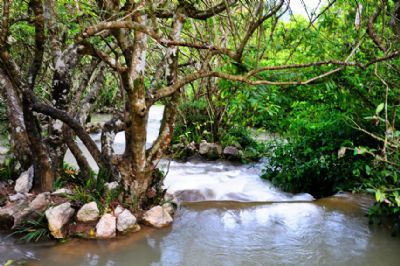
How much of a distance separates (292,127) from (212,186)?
6.89 feet

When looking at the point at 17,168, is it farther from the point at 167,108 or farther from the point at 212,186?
the point at 212,186

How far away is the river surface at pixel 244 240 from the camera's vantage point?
4148 millimetres

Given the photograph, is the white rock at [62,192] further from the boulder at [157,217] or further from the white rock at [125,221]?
the boulder at [157,217]

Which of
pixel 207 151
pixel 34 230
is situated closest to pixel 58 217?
pixel 34 230

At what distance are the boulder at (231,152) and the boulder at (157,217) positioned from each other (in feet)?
15.1

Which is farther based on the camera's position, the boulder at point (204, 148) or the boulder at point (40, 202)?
the boulder at point (204, 148)

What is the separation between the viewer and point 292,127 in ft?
23.9

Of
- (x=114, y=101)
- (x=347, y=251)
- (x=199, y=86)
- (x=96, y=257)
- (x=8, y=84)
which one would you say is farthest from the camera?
(x=114, y=101)

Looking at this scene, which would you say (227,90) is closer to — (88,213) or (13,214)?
(88,213)

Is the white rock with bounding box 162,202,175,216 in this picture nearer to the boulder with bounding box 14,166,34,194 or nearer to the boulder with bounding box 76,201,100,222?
the boulder with bounding box 76,201,100,222

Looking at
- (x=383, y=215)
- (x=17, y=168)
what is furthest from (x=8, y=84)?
(x=383, y=215)

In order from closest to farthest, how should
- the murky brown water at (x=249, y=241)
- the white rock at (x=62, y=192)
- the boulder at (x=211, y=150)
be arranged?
the murky brown water at (x=249, y=241), the white rock at (x=62, y=192), the boulder at (x=211, y=150)

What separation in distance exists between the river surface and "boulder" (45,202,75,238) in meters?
0.17

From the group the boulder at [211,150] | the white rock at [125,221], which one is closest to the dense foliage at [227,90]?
the white rock at [125,221]
